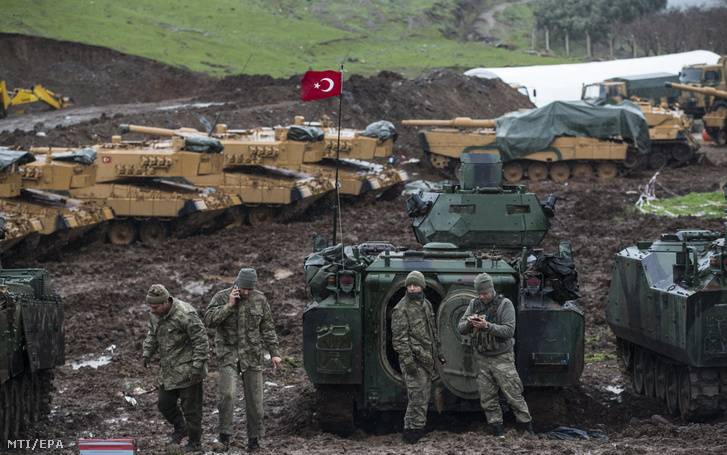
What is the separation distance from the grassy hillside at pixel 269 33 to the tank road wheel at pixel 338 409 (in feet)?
111

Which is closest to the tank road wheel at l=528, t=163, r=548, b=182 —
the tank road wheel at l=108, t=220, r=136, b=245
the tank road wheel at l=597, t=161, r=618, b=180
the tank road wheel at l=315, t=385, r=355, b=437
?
the tank road wheel at l=597, t=161, r=618, b=180

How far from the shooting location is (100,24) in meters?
46.5

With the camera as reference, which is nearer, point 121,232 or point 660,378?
point 660,378

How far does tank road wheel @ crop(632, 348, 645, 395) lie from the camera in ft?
32.9

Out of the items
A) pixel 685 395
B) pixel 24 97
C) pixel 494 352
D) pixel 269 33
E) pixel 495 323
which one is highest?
pixel 269 33

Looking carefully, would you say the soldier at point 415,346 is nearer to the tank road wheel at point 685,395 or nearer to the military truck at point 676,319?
the military truck at point 676,319

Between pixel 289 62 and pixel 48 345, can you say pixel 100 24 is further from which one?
pixel 48 345

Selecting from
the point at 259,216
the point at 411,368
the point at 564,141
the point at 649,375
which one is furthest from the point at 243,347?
the point at 564,141

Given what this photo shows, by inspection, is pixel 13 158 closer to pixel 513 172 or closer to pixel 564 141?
pixel 513 172

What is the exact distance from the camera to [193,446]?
778 cm

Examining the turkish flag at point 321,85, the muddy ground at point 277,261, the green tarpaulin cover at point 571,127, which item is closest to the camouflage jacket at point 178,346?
the muddy ground at point 277,261

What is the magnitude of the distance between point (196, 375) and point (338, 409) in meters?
1.30

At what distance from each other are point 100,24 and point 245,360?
41.7 m

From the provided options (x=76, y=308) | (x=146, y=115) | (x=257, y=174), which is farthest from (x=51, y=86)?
(x=76, y=308)
